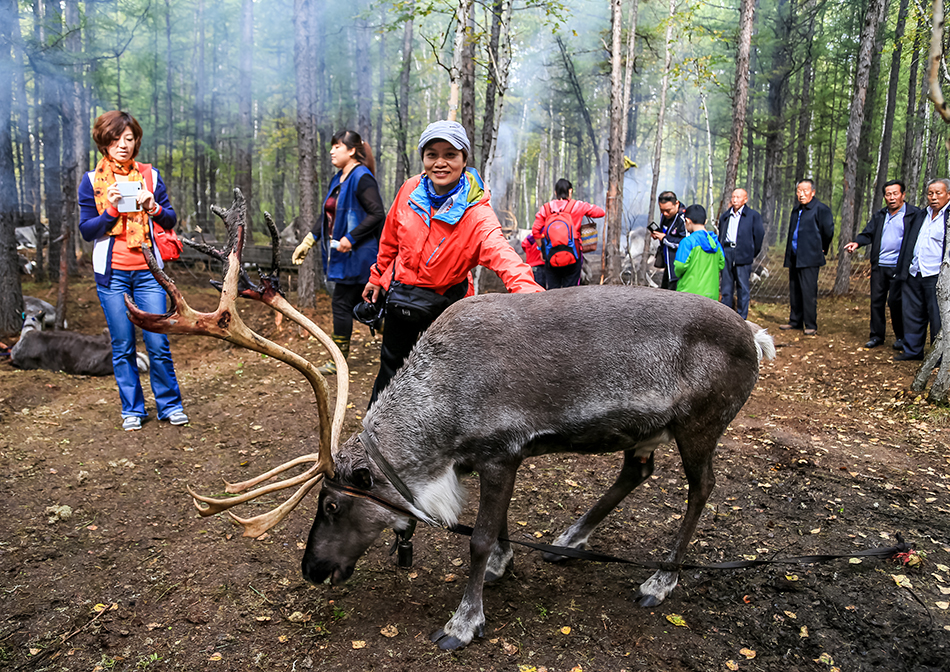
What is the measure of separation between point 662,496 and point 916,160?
2101 centimetres

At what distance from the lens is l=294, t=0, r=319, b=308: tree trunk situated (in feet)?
33.8

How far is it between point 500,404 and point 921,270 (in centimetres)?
744

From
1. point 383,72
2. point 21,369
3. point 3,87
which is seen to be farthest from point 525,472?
point 383,72

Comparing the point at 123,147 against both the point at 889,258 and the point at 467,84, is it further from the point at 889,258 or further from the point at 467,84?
the point at 889,258

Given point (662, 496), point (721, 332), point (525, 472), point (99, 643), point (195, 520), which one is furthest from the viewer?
point (525, 472)

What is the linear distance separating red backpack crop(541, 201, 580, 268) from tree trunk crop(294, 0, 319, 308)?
4210mm

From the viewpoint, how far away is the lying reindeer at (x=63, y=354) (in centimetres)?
781

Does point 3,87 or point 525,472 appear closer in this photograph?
point 525,472

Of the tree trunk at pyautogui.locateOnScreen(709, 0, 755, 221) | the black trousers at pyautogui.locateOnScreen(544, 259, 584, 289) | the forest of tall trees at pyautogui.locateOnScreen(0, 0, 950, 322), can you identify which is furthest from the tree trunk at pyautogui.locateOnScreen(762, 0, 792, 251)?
the black trousers at pyautogui.locateOnScreen(544, 259, 584, 289)

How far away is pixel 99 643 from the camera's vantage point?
112 inches

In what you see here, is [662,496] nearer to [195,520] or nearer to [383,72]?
[195,520]

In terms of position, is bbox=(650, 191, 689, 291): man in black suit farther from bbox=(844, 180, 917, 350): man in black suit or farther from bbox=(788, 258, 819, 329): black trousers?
bbox=(844, 180, 917, 350): man in black suit

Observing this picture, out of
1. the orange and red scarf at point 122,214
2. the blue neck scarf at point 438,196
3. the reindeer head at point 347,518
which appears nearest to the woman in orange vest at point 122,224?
the orange and red scarf at point 122,214

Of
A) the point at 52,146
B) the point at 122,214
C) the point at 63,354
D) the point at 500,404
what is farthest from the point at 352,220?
the point at 52,146
